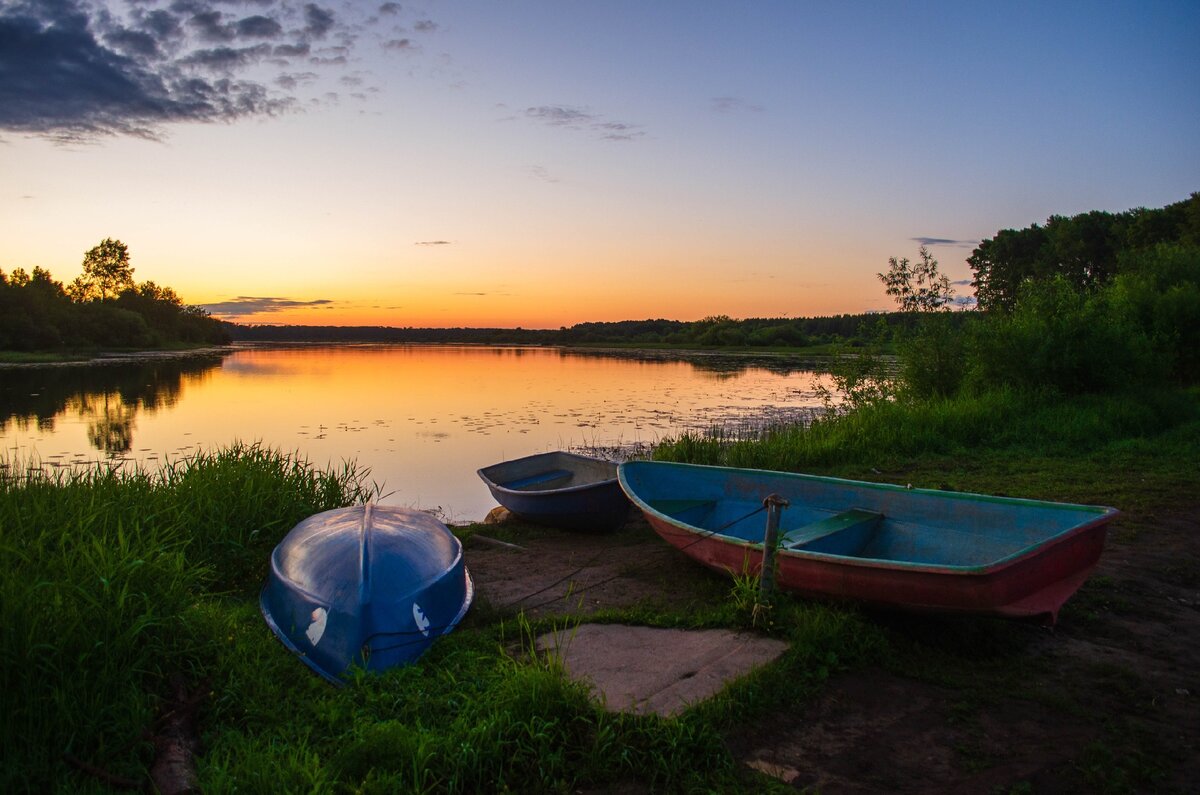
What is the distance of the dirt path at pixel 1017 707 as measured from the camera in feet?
9.83

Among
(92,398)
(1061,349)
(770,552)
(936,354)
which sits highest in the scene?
(1061,349)

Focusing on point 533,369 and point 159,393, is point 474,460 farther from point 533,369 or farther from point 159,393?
point 533,369

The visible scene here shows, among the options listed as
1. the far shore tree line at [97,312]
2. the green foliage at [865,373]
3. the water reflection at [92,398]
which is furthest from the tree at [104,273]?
the green foliage at [865,373]

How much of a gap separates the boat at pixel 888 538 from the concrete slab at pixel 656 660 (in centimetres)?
67

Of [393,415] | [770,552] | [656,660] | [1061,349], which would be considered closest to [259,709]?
[656,660]

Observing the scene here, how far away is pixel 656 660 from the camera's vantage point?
4039 millimetres

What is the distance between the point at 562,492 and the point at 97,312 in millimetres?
60071

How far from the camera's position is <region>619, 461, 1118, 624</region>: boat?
155 inches

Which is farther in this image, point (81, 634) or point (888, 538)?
point (888, 538)

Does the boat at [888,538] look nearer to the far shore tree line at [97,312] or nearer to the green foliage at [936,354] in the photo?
the green foliage at [936,354]

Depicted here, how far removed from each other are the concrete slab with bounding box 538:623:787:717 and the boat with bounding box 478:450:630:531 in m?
2.65

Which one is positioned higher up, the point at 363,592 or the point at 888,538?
the point at 888,538

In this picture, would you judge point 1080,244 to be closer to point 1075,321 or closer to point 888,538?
point 1075,321

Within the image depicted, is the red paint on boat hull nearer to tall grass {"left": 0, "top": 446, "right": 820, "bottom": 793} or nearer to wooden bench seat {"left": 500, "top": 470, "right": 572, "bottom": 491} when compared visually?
tall grass {"left": 0, "top": 446, "right": 820, "bottom": 793}
